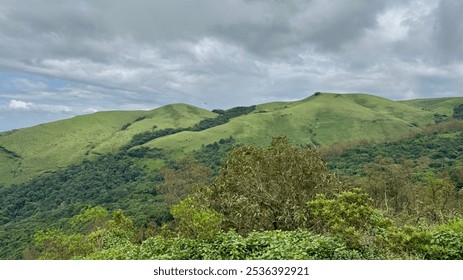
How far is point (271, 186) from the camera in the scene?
25.7 m

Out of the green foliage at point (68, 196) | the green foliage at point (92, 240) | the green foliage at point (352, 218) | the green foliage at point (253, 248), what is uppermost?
the green foliage at point (352, 218)

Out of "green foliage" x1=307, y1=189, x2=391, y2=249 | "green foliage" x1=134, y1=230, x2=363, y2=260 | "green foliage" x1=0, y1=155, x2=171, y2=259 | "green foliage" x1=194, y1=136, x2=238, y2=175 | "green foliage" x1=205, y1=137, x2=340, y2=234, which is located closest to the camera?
"green foliage" x1=134, y1=230, x2=363, y2=260

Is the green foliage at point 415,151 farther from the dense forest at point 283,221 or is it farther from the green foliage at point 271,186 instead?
the green foliage at point 271,186

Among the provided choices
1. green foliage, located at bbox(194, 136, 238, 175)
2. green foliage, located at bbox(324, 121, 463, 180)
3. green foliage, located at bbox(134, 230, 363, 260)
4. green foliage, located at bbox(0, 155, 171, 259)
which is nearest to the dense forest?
green foliage, located at bbox(134, 230, 363, 260)

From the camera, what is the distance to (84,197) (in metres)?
181

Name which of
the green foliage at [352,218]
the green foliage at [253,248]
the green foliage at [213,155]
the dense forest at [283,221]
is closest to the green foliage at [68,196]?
the green foliage at [213,155]

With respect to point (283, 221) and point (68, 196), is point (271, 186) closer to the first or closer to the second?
point (283, 221)

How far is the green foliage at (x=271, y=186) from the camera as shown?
2414 cm

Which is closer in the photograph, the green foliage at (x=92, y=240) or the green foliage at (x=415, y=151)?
Result: the green foliage at (x=92, y=240)

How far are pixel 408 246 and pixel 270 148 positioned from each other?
14020 mm

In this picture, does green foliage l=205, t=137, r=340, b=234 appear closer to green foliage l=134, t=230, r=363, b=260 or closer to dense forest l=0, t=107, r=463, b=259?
dense forest l=0, t=107, r=463, b=259

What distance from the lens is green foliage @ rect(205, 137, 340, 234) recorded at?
2414cm
